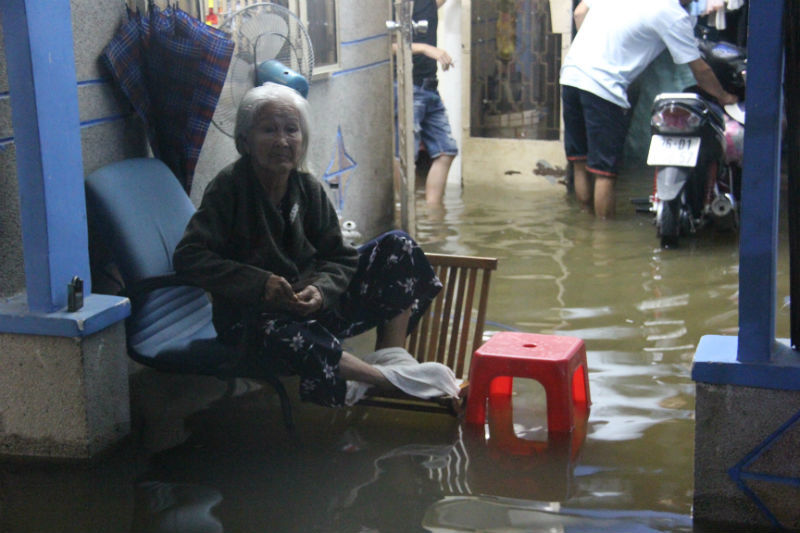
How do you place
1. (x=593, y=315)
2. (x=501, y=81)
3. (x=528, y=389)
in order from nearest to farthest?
(x=528, y=389) < (x=593, y=315) < (x=501, y=81)

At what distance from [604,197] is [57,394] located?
15.6 feet

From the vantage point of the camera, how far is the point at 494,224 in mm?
7277

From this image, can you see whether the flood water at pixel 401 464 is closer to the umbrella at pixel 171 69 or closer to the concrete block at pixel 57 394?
the concrete block at pixel 57 394

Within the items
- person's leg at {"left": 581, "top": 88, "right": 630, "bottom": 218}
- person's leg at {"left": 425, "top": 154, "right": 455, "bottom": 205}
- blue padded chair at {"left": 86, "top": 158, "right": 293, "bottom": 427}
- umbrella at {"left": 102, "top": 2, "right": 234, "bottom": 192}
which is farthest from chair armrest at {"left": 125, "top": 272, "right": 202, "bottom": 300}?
person's leg at {"left": 425, "top": 154, "right": 455, "bottom": 205}

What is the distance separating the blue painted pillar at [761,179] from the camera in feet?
8.64

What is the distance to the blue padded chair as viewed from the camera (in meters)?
3.56

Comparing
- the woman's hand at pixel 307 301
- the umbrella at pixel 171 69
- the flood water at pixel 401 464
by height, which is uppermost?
the umbrella at pixel 171 69

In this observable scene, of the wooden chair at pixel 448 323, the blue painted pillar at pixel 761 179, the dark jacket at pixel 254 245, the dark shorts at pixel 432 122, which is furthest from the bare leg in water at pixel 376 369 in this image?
the dark shorts at pixel 432 122

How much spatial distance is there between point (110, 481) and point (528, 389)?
5.42 ft

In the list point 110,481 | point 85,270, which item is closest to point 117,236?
point 85,270

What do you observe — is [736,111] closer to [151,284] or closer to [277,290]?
[277,290]

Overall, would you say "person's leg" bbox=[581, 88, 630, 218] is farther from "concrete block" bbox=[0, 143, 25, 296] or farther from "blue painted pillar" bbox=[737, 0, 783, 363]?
"concrete block" bbox=[0, 143, 25, 296]

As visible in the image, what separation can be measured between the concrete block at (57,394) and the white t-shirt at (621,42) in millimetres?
4494

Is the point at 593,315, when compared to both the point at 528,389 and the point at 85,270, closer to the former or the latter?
the point at 528,389
